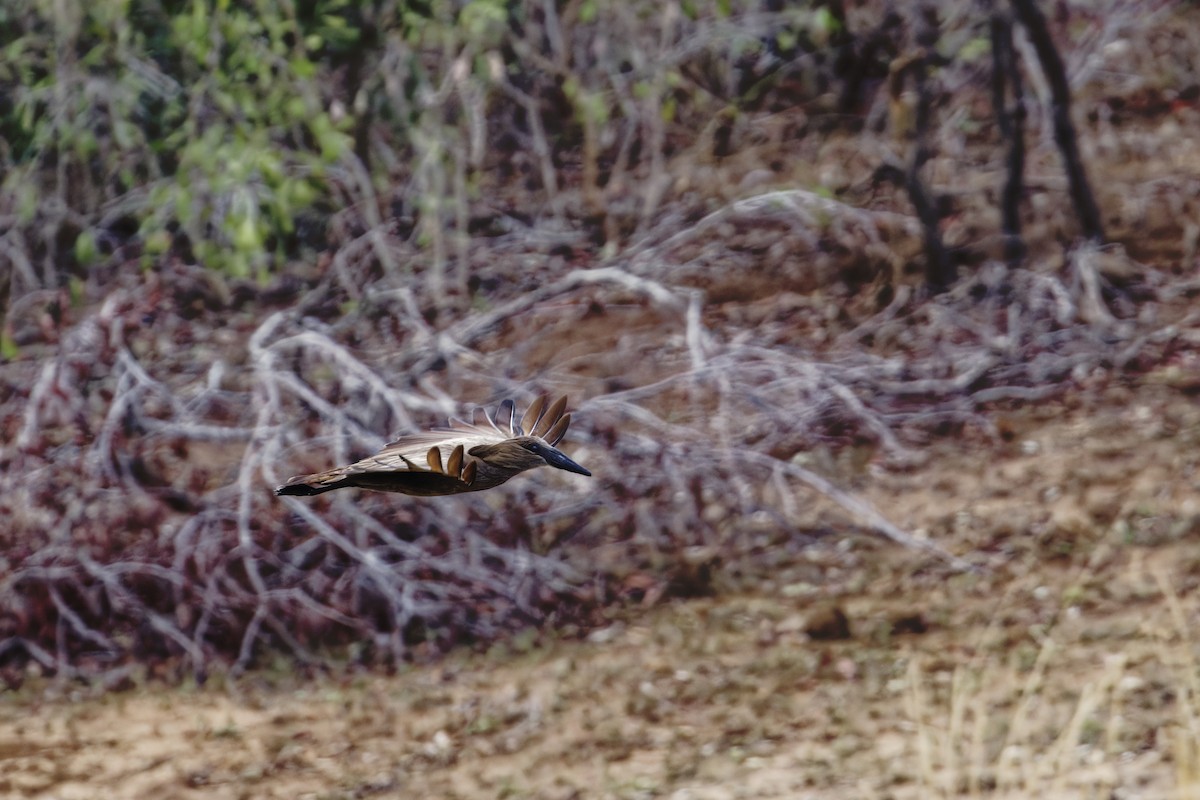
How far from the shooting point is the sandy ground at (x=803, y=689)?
180 inches

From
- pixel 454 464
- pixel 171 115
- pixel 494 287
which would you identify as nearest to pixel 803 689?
pixel 494 287

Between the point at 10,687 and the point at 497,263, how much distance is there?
8.39ft

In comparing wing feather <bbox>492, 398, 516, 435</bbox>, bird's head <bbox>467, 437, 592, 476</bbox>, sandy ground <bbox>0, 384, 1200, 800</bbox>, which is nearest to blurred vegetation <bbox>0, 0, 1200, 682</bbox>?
sandy ground <bbox>0, 384, 1200, 800</bbox>

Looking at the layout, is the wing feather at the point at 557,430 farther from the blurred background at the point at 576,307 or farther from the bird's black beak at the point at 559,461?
the blurred background at the point at 576,307

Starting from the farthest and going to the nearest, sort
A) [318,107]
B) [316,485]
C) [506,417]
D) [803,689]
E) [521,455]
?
[318,107] → [803,689] → [506,417] → [521,455] → [316,485]

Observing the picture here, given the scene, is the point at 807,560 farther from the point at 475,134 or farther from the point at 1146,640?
the point at 475,134

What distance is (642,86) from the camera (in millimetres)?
6934

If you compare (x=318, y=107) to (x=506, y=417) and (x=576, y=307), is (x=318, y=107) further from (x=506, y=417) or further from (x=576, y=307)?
(x=506, y=417)

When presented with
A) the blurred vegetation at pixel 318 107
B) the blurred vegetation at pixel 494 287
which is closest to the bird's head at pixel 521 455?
the blurred vegetation at pixel 494 287

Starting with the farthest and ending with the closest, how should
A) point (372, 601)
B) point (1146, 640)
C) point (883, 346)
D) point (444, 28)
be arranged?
point (444, 28) < point (883, 346) < point (372, 601) < point (1146, 640)

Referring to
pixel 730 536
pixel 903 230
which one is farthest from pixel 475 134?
pixel 730 536

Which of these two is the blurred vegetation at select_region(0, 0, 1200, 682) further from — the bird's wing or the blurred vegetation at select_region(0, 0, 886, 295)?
the bird's wing

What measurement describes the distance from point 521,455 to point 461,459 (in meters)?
0.09

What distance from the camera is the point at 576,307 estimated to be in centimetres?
630
